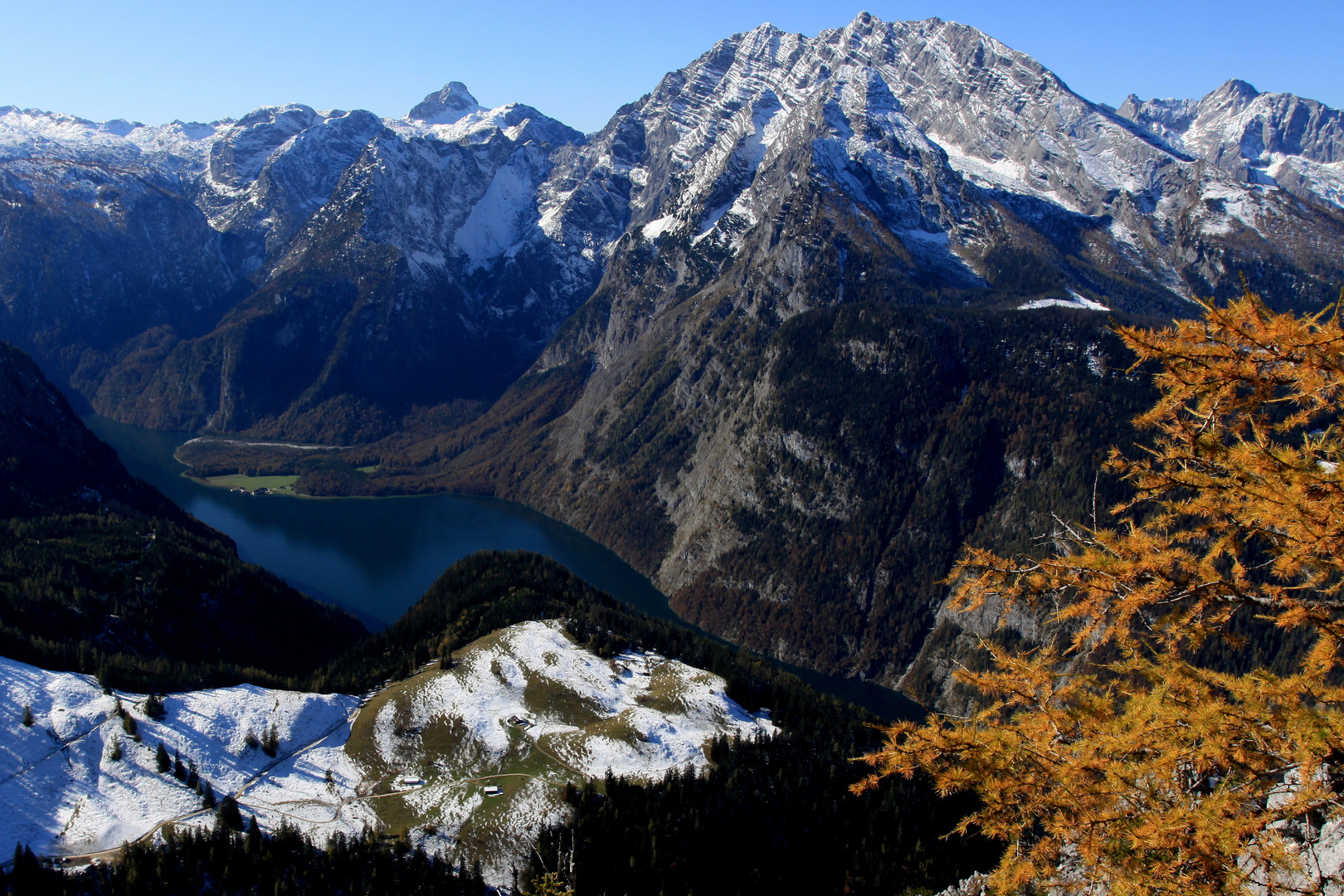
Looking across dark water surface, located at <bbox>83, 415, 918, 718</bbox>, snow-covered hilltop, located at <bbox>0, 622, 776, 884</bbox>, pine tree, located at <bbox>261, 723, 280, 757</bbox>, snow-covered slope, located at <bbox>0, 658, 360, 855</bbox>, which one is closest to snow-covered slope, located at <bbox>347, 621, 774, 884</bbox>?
snow-covered hilltop, located at <bbox>0, 622, 776, 884</bbox>

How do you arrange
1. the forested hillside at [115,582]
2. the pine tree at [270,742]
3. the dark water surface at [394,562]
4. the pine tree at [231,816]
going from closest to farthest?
the pine tree at [231,816]
the pine tree at [270,742]
the forested hillside at [115,582]
the dark water surface at [394,562]

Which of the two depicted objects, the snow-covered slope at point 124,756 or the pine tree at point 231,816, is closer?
the snow-covered slope at point 124,756

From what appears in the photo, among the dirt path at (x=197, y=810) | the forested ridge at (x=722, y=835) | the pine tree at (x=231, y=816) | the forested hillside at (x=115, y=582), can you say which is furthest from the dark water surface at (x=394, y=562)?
the pine tree at (x=231, y=816)

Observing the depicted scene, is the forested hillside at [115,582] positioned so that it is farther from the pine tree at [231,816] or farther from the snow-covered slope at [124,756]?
the pine tree at [231,816]

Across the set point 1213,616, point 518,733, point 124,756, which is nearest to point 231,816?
point 124,756

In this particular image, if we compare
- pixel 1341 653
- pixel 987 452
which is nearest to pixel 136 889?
pixel 1341 653

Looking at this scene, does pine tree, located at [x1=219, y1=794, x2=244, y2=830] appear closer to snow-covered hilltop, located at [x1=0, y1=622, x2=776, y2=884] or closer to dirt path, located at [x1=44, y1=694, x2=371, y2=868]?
snow-covered hilltop, located at [x1=0, y1=622, x2=776, y2=884]

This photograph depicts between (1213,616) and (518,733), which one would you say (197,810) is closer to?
(518,733)
